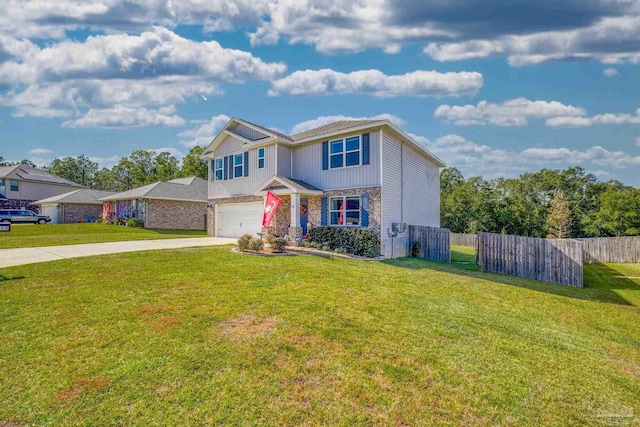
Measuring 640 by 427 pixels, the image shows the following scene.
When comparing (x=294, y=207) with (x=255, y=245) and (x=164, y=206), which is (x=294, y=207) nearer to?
(x=255, y=245)

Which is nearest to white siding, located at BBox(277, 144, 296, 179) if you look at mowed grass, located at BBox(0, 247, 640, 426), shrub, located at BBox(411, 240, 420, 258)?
shrub, located at BBox(411, 240, 420, 258)

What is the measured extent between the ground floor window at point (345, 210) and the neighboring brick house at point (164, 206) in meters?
18.5

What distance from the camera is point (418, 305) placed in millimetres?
6539

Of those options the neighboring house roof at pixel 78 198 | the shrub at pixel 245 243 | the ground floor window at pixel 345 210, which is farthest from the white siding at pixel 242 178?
the neighboring house roof at pixel 78 198

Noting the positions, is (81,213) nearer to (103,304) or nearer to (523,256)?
(103,304)

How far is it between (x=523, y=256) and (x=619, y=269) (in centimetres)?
731

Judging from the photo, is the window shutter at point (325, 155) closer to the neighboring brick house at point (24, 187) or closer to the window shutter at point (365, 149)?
the window shutter at point (365, 149)

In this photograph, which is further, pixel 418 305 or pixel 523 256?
pixel 523 256

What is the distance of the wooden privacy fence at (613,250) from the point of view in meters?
18.1

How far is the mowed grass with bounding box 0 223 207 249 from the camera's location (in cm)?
1541

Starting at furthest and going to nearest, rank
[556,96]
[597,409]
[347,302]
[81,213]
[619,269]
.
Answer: [81,213]
[556,96]
[619,269]
[347,302]
[597,409]

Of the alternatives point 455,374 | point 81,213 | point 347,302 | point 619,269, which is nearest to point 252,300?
point 347,302

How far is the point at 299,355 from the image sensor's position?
4.13 m

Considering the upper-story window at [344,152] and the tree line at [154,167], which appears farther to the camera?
the tree line at [154,167]
